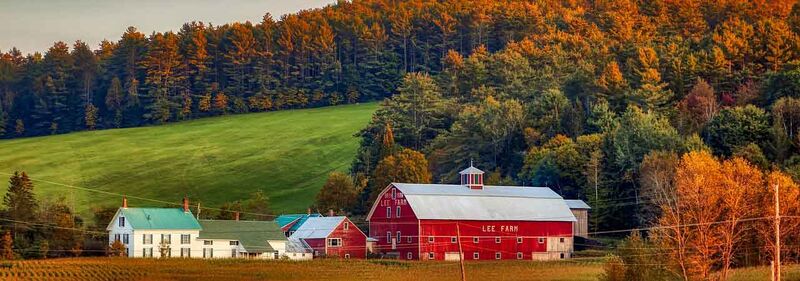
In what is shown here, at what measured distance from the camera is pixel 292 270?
73312 mm

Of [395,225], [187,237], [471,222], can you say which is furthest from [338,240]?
[187,237]

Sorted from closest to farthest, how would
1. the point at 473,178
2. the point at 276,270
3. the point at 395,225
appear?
the point at 276,270
the point at 395,225
the point at 473,178

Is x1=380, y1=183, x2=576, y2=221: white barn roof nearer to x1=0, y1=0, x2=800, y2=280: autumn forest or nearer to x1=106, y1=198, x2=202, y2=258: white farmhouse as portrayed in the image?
x1=0, y1=0, x2=800, y2=280: autumn forest

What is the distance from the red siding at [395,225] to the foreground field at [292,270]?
10476mm

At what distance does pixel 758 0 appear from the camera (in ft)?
531

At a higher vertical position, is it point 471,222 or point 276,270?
point 471,222

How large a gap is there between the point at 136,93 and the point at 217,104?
11674 millimetres

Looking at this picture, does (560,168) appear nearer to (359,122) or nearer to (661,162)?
(661,162)

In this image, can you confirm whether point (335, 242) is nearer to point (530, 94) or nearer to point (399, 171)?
point (399, 171)

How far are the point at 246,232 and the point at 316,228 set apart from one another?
568cm

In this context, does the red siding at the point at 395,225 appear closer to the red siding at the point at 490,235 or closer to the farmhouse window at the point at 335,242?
the red siding at the point at 490,235

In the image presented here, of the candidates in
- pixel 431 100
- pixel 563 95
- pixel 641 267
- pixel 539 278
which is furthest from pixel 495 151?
pixel 641 267

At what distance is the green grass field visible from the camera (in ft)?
394

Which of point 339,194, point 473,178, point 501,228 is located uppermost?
point 473,178
